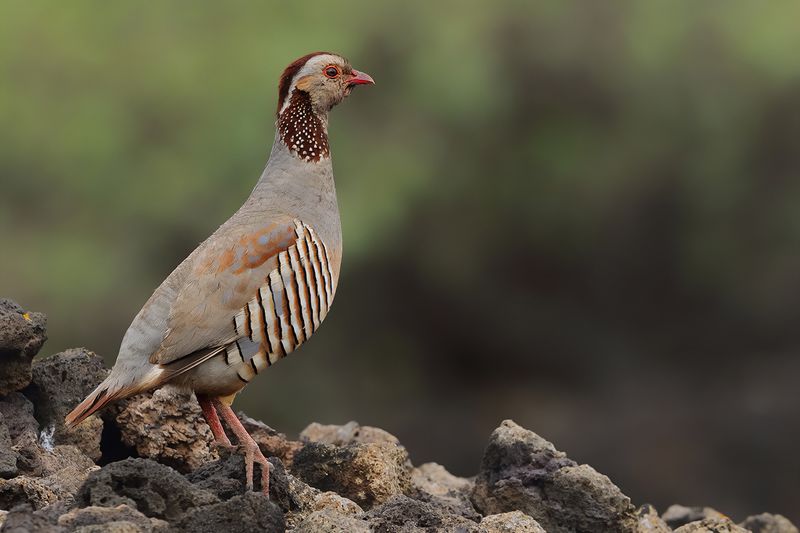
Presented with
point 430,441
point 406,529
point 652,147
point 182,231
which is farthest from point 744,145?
point 406,529

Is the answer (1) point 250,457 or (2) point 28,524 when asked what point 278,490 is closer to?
(1) point 250,457

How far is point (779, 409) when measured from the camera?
17938 millimetres

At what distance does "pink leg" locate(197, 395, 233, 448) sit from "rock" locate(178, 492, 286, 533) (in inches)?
60.9

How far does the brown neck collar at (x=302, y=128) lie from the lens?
7602 mm

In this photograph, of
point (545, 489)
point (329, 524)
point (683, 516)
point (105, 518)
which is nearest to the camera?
point (105, 518)

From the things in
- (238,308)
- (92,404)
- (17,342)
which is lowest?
(92,404)

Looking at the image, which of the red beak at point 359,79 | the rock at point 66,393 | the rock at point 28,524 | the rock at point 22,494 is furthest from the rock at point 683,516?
the rock at point 28,524

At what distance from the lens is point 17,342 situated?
6555 millimetres

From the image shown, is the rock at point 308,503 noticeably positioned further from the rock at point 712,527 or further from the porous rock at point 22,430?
the rock at point 712,527

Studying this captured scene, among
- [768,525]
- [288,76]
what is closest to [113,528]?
[288,76]

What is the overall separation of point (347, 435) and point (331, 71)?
210cm

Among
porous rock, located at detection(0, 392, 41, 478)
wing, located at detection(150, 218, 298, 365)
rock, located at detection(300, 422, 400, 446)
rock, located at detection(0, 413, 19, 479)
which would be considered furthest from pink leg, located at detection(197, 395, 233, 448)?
rock, located at detection(300, 422, 400, 446)

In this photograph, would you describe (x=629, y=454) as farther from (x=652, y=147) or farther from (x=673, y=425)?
(x=652, y=147)

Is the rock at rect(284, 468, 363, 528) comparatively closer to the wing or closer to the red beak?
the wing
